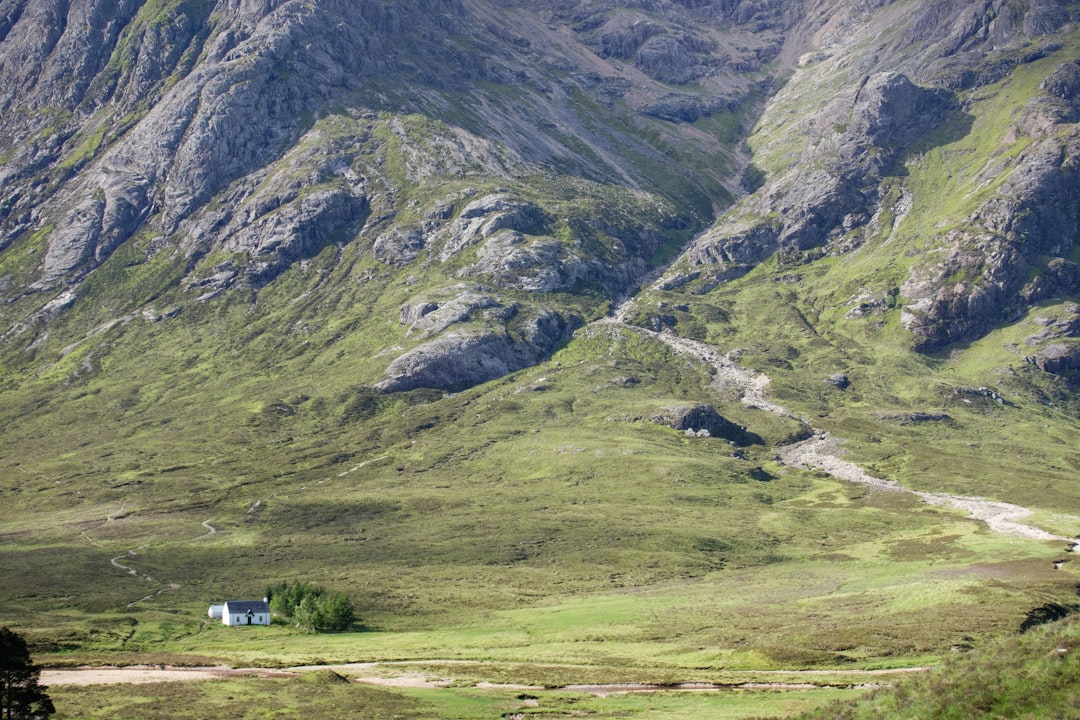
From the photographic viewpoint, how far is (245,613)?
125 meters

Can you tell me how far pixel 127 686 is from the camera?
7469cm

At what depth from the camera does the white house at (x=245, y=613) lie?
124750 mm

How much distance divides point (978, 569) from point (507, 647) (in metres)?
85.4

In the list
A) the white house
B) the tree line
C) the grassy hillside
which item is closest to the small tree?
the grassy hillside

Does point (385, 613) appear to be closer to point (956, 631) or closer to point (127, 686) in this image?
point (127, 686)

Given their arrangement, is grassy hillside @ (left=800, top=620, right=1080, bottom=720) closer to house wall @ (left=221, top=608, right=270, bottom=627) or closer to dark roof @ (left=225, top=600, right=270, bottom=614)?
house wall @ (left=221, top=608, right=270, bottom=627)

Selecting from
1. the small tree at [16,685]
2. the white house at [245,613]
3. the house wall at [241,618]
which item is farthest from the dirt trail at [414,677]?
the white house at [245,613]

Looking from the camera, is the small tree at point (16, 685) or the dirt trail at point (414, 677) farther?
the dirt trail at point (414, 677)

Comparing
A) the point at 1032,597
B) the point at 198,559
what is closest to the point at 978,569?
the point at 1032,597

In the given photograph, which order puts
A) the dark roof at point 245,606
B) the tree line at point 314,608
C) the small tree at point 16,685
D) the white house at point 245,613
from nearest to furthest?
the small tree at point 16,685 < the tree line at point 314,608 < the white house at point 245,613 < the dark roof at point 245,606

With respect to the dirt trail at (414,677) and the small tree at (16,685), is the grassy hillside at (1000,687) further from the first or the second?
the small tree at (16,685)

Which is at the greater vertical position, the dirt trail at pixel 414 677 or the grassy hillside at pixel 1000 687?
the grassy hillside at pixel 1000 687

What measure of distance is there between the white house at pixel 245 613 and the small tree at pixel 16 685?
224ft

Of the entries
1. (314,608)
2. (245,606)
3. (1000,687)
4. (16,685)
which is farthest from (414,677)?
(245,606)
